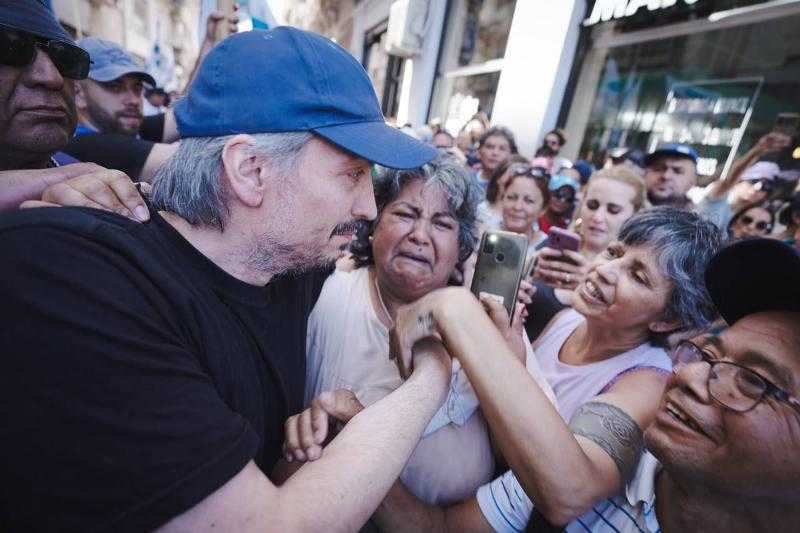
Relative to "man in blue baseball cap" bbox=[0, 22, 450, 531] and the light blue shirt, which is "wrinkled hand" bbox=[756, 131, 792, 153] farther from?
"man in blue baseball cap" bbox=[0, 22, 450, 531]

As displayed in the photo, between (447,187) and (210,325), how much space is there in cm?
119

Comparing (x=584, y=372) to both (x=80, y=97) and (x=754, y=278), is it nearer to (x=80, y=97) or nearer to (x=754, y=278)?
(x=754, y=278)

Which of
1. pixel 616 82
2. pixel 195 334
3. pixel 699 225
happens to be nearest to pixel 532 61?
pixel 616 82

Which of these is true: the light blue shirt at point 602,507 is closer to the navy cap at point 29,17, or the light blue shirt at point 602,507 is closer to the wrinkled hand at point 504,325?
the wrinkled hand at point 504,325

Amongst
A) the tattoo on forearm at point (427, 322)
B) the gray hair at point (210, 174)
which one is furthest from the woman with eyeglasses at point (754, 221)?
the gray hair at point (210, 174)

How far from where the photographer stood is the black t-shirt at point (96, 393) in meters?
0.63

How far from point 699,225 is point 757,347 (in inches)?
33.7

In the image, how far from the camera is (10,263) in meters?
0.67

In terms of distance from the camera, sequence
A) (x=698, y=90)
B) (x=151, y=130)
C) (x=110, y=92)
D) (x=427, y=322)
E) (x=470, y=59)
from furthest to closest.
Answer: (x=470, y=59)
(x=698, y=90)
(x=151, y=130)
(x=110, y=92)
(x=427, y=322)

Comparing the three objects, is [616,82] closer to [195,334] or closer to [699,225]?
[699,225]

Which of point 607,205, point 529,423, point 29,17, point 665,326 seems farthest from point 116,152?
point 607,205

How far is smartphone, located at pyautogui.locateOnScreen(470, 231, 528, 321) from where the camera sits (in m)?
1.56

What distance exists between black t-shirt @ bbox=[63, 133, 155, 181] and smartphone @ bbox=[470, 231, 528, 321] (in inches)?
71.2

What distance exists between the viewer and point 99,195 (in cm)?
95
